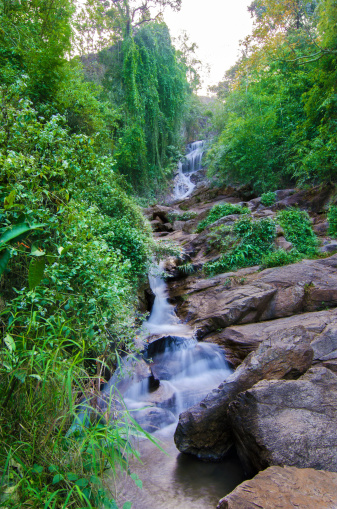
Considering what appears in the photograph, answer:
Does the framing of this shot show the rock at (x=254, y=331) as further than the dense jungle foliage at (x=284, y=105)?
No

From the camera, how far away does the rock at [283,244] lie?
369 inches

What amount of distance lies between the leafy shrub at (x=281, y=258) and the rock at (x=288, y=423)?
16.7 feet

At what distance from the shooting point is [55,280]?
316 centimetres

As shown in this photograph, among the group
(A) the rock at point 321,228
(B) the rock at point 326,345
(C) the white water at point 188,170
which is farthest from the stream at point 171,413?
(C) the white water at point 188,170

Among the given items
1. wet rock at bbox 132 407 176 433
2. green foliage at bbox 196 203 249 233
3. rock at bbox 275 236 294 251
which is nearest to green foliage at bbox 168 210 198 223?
green foliage at bbox 196 203 249 233

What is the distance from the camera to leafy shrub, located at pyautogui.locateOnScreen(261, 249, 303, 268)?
8.73 m

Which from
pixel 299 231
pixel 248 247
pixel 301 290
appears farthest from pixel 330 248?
pixel 301 290

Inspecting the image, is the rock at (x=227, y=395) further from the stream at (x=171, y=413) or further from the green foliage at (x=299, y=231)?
the green foliage at (x=299, y=231)

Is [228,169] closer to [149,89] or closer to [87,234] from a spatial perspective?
[149,89]

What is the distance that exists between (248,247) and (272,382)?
636cm

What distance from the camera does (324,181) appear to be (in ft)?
40.8

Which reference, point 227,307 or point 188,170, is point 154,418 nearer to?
point 227,307

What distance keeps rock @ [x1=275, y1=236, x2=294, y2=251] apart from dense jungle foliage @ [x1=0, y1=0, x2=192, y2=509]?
4000mm

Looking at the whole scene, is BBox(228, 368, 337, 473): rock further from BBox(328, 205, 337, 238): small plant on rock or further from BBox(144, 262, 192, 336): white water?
BBox(328, 205, 337, 238): small plant on rock
